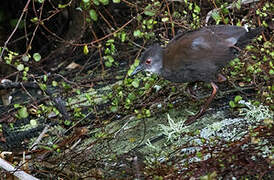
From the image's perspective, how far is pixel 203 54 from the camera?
364 cm

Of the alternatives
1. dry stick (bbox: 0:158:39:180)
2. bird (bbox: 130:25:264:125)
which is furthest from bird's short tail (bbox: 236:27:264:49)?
dry stick (bbox: 0:158:39:180)

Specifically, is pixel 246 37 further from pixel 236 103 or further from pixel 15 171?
pixel 15 171

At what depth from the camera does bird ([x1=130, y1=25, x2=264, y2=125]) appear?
11.9 ft

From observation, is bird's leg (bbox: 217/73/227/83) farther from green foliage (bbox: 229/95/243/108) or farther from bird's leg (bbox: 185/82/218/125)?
green foliage (bbox: 229/95/243/108)

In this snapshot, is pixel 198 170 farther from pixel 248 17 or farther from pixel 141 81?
Result: pixel 248 17

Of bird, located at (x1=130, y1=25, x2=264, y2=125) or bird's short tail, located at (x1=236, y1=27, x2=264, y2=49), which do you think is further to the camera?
bird's short tail, located at (x1=236, y1=27, x2=264, y2=49)

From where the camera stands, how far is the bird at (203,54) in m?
3.64

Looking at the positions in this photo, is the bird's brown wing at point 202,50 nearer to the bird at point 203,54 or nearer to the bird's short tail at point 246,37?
the bird at point 203,54

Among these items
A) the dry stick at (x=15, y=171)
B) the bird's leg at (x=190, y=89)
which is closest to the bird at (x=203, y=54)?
the bird's leg at (x=190, y=89)

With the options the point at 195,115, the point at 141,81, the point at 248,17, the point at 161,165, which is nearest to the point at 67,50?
the point at 141,81

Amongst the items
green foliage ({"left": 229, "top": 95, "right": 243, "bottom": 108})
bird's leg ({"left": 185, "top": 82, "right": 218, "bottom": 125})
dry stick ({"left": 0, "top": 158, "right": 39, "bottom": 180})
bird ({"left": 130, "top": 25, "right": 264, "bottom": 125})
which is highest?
bird ({"left": 130, "top": 25, "right": 264, "bottom": 125})

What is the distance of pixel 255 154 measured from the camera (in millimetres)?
2814

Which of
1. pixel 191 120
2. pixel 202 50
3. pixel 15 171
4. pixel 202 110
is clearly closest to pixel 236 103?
pixel 202 110

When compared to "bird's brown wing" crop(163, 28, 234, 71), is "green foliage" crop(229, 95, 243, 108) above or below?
below
